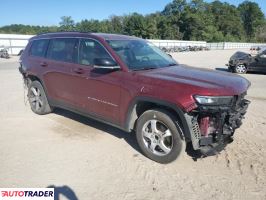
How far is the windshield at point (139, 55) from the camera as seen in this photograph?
209 inches

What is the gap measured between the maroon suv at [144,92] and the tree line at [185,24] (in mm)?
53969

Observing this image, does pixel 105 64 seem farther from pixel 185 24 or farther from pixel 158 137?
pixel 185 24

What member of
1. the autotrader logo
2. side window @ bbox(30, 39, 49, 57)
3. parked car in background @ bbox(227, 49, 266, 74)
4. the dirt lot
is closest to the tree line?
parked car in background @ bbox(227, 49, 266, 74)

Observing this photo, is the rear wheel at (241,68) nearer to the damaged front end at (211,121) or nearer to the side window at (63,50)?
the side window at (63,50)

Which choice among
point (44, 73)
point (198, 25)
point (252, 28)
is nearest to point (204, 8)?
point (198, 25)

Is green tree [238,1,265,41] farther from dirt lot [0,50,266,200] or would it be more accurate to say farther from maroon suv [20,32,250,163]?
dirt lot [0,50,266,200]

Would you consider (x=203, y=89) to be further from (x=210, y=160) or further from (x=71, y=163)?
(x=71, y=163)

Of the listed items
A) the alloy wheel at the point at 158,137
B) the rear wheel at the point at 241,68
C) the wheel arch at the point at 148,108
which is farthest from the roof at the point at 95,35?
the rear wheel at the point at 241,68

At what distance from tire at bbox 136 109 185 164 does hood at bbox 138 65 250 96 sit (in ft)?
1.65

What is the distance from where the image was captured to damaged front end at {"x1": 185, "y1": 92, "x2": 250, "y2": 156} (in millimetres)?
4242

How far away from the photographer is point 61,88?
6387 mm

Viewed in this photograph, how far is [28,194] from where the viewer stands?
2912 mm

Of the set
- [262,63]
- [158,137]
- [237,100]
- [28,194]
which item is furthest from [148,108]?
[262,63]

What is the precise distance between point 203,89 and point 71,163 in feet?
7.31
